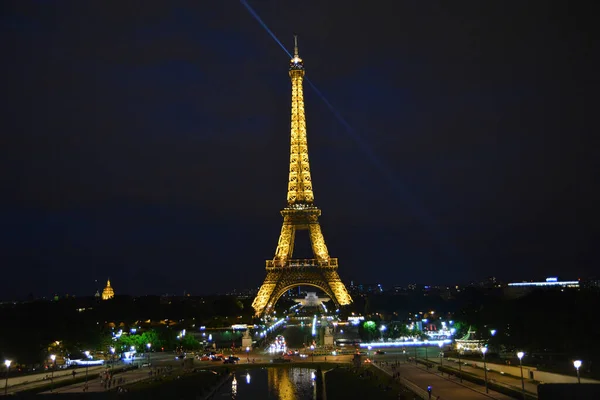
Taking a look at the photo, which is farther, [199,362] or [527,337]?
[199,362]

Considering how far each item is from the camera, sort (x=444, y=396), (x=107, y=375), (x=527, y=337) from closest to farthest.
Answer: (x=444, y=396)
(x=107, y=375)
(x=527, y=337)

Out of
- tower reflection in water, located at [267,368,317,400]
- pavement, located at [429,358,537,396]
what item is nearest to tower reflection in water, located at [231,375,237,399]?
tower reflection in water, located at [267,368,317,400]

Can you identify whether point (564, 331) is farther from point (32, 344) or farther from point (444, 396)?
point (32, 344)

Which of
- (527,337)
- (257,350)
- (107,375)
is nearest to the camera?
(107,375)

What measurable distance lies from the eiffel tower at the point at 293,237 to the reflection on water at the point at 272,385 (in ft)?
99.8

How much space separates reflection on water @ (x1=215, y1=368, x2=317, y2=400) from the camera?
31.4 metres

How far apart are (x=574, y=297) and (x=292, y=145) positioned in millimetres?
39042

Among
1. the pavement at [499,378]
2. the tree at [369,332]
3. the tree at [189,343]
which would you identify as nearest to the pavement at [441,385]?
the pavement at [499,378]

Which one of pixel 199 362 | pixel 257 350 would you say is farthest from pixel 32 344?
pixel 257 350

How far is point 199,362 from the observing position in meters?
47.8

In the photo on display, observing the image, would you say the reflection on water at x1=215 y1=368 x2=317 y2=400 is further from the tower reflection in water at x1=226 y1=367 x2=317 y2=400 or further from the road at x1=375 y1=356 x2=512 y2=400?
the road at x1=375 y1=356 x2=512 y2=400

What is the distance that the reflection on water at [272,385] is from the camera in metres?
31.4

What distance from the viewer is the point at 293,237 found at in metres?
74.9

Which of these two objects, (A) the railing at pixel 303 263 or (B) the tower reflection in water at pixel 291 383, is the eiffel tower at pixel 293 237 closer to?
(A) the railing at pixel 303 263
